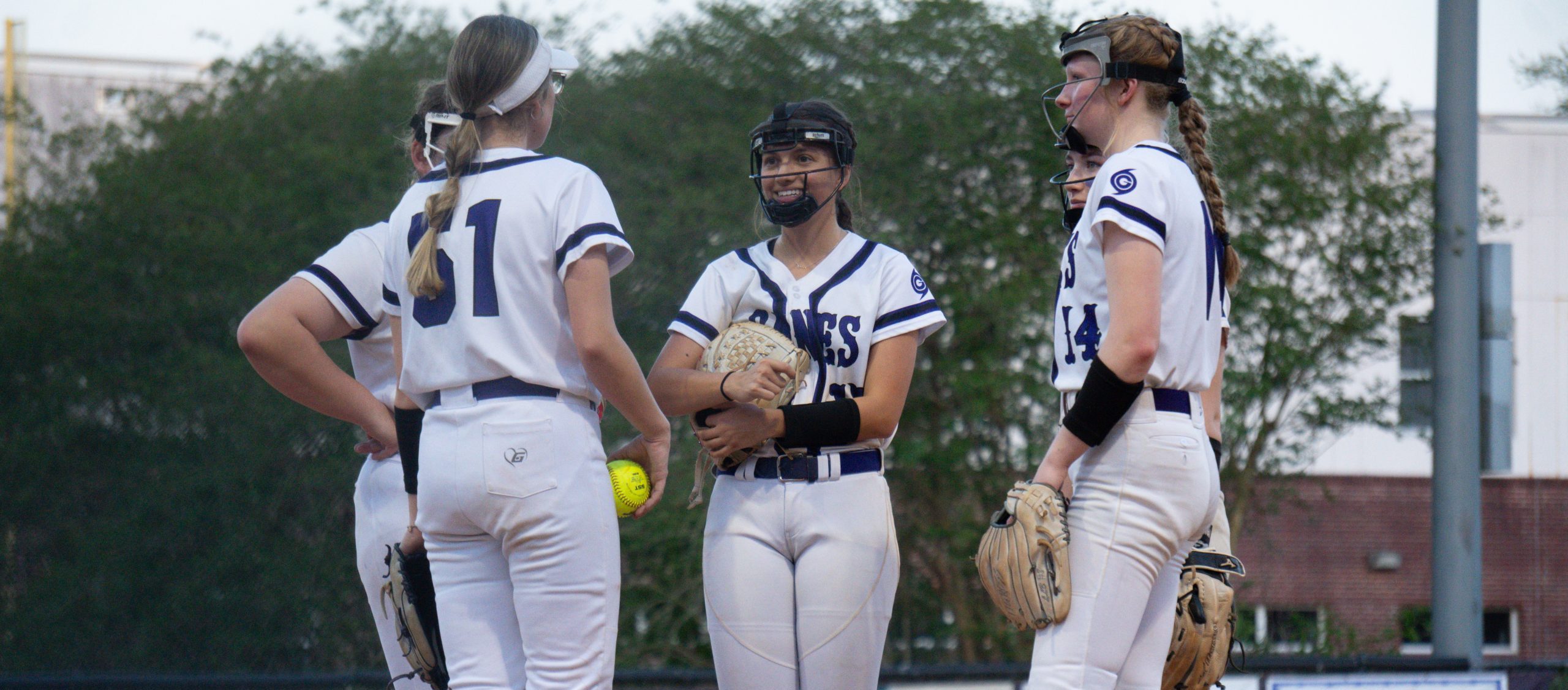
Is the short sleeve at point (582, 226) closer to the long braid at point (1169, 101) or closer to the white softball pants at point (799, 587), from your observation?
the white softball pants at point (799, 587)

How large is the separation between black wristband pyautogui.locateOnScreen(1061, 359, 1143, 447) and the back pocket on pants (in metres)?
1.12

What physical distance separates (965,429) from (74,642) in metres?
5.39

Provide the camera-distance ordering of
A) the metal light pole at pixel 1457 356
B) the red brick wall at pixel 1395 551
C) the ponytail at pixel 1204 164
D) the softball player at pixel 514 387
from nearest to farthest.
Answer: the softball player at pixel 514 387
the ponytail at pixel 1204 164
the metal light pole at pixel 1457 356
the red brick wall at pixel 1395 551

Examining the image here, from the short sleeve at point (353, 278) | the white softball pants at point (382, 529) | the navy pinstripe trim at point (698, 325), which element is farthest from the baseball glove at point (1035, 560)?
the short sleeve at point (353, 278)

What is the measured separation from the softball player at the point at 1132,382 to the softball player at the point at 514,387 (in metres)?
0.99

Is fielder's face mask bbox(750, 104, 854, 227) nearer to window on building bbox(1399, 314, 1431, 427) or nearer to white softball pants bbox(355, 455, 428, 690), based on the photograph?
white softball pants bbox(355, 455, 428, 690)

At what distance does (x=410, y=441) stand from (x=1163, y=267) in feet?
5.96

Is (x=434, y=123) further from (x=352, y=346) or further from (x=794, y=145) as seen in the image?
(x=794, y=145)

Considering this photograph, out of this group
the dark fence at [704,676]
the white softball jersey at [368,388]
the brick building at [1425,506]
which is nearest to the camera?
the white softball jersey at [368,388]

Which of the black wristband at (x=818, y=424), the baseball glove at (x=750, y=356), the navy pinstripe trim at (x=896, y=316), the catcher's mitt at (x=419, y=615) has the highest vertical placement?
the navy pinstripe trim at (x=896, y=316)

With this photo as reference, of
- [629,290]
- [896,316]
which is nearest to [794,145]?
[896,316]

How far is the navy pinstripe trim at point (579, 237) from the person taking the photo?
9.59 ft

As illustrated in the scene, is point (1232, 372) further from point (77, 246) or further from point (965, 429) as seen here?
point (77, 246)

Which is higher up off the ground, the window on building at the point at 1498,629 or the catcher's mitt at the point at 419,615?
the catcher's mitt at the point at 419,615
